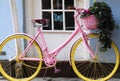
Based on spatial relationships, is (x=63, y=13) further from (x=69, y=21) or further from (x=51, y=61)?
(x=51, y=61)

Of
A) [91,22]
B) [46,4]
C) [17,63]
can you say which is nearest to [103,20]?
[91,22]

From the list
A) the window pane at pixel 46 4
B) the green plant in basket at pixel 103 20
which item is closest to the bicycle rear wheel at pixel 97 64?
the green plant in basket at pixel 103 20

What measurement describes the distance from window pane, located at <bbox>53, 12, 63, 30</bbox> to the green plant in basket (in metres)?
0.98

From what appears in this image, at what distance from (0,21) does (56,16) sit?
112 cm

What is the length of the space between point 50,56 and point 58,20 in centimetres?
98

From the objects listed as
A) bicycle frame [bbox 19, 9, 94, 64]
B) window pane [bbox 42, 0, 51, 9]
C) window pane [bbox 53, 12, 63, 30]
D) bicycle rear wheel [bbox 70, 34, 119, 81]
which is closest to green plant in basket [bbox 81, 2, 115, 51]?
bicycle frame [bbox 19, 9, 94, 64]

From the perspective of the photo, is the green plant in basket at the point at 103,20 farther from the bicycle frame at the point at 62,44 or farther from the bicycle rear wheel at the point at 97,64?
the bicycle rear wheel at the point at 97,64

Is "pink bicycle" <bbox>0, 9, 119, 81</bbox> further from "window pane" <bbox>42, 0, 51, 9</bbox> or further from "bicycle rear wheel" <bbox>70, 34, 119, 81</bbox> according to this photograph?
"window pane" <bbox>42, 0, 51, 9</bbox>

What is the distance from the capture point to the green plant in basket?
20.7 ft

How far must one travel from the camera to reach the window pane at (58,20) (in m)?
7.24

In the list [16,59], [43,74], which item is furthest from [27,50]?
[43,74]

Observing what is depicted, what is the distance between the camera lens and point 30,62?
707cm

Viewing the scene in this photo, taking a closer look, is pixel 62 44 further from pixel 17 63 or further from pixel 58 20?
pixel 17 63

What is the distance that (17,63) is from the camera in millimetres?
6863
